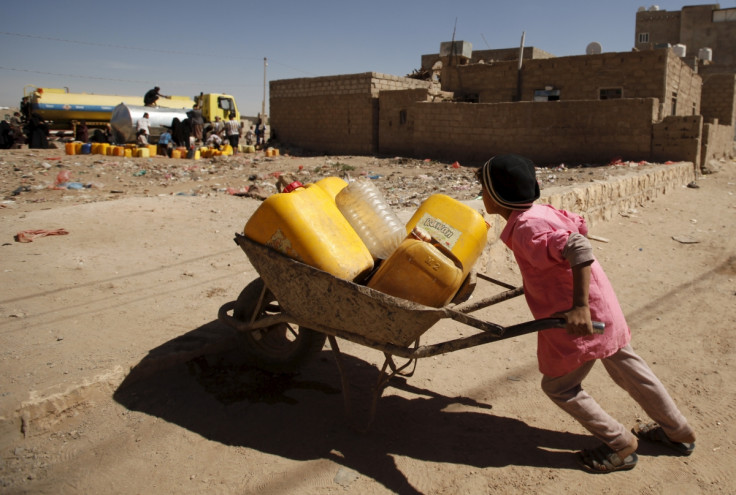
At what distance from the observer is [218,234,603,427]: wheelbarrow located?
2.14 m

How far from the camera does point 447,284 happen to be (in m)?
2.28

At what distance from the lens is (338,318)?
2.42 metres

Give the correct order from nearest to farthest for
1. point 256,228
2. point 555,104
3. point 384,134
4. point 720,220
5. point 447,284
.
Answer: point 447,284
point 256,228
point 720,220
point 555,104
point 384,134

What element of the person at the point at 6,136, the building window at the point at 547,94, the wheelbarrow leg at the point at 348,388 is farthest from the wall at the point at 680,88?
the person at the point at 6,136

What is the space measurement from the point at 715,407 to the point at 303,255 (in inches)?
96.9

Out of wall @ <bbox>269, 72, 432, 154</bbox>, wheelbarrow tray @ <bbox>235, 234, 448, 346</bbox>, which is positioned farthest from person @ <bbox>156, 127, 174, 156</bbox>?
wheelbarrow tray @ <bbox>235, 234, 448, 346</bbox>

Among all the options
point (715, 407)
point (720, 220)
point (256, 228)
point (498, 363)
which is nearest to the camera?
point (256, 228)

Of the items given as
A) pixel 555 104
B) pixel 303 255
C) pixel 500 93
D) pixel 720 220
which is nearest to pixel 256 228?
pixel 303 255

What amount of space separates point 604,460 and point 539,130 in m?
11.3

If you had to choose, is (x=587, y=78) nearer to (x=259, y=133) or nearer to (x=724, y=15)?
(x=259, y=133)

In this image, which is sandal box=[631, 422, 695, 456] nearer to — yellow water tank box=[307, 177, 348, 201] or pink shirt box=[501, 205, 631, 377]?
pink shirt box=[501, 205, 631, 377]

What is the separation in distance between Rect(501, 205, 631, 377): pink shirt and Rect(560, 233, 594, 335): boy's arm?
0.11 meters

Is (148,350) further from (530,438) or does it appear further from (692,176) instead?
(692,176)

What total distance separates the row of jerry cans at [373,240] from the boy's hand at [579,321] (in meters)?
0.50
